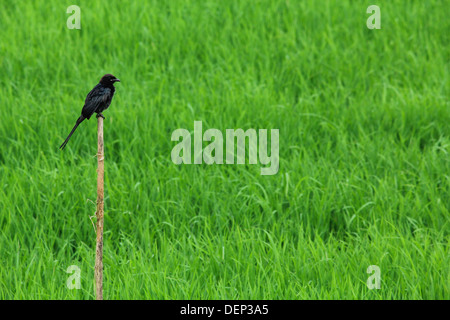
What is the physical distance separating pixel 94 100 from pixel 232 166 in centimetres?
200

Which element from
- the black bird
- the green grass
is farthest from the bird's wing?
the green grass

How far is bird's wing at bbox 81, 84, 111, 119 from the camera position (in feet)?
8.51

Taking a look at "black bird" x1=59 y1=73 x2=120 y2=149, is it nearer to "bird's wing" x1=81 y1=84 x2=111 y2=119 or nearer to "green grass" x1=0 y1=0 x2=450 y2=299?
"bird's wing" x1=81 y1=84 x2=111 y2=119

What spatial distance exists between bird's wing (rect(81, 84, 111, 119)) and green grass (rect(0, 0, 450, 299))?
3.56ft

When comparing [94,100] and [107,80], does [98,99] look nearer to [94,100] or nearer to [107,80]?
A: [94,100]

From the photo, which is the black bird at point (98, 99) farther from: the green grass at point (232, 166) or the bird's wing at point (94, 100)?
the green grass at point (232, 166)

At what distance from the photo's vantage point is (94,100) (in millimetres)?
2605

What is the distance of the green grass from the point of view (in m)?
3.34

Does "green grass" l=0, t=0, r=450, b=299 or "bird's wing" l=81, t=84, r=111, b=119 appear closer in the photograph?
"bird's wing" l=81, t=84, r=111, b=119

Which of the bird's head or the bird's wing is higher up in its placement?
the bird's head

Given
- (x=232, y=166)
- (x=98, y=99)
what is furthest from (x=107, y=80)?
(x=232, y=166)

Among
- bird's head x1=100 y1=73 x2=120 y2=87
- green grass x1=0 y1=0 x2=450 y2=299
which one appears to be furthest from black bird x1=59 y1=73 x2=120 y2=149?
green grass x1=0 y1=0 x2=450 y2=299
